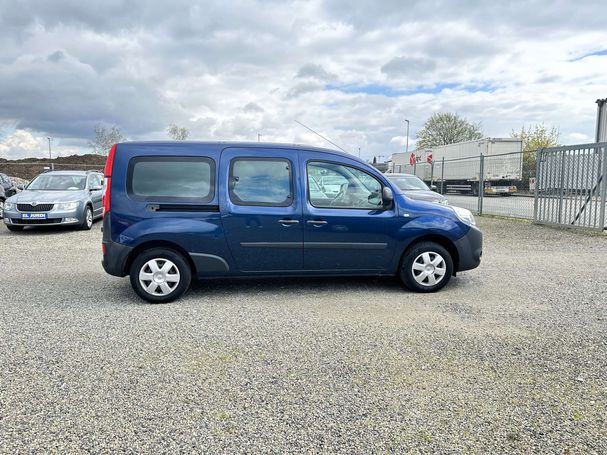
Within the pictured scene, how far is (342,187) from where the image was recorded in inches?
219

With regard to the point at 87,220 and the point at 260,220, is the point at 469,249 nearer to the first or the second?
the point at 260,220

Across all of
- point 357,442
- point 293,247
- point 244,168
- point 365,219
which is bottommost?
point 357,442

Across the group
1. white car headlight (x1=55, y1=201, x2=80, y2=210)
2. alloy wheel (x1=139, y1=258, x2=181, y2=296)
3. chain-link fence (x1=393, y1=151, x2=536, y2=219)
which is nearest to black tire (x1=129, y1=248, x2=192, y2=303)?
alloy wheel (x1=139, y1=258, x2=181, y2=296)

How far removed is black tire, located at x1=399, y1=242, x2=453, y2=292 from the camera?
18.5ft

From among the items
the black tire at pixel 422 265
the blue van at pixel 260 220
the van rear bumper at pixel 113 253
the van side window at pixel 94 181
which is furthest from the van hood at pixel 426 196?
the van side window at pixel 94 181

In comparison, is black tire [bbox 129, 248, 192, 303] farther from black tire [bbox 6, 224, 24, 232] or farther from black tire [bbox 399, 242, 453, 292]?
black tire [bbox 6, 224, 24, 232]

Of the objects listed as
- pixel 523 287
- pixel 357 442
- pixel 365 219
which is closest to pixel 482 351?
pixel 357 442

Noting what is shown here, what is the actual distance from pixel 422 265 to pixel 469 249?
68 cm

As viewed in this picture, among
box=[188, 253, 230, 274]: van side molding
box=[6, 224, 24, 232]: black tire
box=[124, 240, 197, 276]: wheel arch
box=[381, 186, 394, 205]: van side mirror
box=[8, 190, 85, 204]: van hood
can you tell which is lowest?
box=[6, 224, 24, 232]: black tire

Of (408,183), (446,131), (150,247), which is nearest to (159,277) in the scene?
(150,247)

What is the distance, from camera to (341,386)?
3.19 meters

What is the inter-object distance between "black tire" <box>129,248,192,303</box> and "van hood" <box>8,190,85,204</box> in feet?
24.5

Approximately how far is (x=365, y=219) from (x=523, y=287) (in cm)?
242

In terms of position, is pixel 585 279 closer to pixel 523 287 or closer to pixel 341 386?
pixel 523 287
